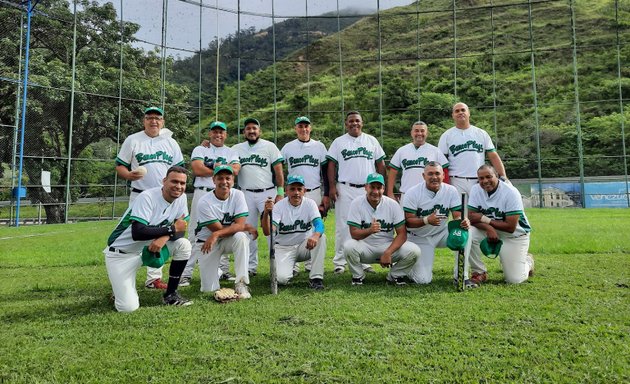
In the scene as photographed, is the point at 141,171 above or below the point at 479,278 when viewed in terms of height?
above

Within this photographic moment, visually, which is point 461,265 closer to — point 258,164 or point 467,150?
point 467,150

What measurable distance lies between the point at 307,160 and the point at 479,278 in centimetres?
280

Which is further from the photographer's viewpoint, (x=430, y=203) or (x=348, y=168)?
(x=348, y=168)

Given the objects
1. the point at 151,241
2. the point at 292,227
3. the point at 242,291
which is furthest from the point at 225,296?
the point at 292,227

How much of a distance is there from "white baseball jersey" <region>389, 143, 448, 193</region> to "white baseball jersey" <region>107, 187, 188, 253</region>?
10.6 feet

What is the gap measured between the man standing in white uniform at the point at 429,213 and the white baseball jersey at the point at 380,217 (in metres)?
0.16

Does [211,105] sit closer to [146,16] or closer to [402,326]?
[146,16]

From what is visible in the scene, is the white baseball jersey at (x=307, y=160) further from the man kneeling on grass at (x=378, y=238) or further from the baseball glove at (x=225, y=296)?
the baseball glove at (x=225, y=296)

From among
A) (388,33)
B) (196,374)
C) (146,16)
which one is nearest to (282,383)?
(196,374)

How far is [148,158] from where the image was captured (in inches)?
205

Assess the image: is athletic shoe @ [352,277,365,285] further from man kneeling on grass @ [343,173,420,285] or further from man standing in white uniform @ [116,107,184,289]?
man standing in white uniform @ [116,107,184,289]

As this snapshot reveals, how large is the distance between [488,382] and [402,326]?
98 centimetres

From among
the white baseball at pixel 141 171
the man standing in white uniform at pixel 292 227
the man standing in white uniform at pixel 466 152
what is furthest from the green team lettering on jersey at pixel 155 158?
the man standing in white uniform at pixel 466 152

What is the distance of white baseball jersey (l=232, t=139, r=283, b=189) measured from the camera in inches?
240
